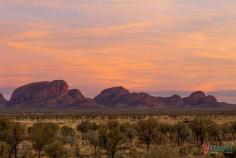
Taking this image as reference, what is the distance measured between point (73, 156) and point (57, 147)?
235 inches

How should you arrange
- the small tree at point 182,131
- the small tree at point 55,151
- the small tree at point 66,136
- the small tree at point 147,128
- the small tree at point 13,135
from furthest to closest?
the small tree at point 182,131
the small tree at point 147,128
the small tree at point 66,136
the small tree at point 13,135
the small tree at point 55,151

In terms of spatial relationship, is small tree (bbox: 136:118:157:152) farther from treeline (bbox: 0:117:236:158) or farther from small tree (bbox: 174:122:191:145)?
small tree (bbox: 174:122:191:145)

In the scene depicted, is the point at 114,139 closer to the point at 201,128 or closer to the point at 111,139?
the point at 111,139

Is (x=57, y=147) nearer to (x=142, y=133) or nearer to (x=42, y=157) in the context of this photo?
(x=42, y=157)

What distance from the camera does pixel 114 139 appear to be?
1982 inches

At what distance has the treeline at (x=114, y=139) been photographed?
1917 inches

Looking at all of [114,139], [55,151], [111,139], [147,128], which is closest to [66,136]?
[147,128]

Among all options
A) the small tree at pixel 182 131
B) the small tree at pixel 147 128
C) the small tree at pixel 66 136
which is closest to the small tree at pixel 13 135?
the small tree at pixel 66 136

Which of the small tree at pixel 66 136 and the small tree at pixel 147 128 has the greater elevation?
the small tree at pixel 147 128

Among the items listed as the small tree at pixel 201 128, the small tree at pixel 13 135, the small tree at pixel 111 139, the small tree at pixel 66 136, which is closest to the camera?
the small tree at pixel 111 139

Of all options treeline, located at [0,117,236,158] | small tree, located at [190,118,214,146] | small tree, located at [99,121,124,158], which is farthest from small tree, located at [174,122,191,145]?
small tree, located at [99,121,124,158]

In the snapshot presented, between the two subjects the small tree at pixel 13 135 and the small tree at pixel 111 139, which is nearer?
the small tree at pixel 111 139

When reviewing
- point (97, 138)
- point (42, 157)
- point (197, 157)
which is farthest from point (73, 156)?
point (197, 157)

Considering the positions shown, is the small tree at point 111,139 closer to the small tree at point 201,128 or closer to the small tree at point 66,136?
the small tree at point 66,136
